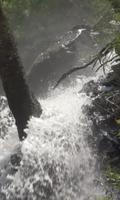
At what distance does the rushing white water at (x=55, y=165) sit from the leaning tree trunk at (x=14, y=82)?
224 mm

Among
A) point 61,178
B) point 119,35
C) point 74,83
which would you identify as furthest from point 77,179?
point 74,83

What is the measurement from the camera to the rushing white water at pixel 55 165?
23.4 feet

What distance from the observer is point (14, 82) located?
293 inches

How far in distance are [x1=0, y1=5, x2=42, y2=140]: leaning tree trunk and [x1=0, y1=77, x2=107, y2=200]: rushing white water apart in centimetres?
22

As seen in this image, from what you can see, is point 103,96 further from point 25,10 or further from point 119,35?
point 25,10

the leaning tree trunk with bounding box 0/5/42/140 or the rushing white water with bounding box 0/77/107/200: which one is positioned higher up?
the leaning tree trunk with bounding box 0/5/42/140

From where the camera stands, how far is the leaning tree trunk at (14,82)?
7062 millimetres

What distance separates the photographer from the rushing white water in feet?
23.4

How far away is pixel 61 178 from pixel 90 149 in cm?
70

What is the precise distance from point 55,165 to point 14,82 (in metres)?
1.60

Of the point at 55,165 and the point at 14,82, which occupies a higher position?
the point at 14,82

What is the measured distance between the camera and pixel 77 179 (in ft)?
23.6

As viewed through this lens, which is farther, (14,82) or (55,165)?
(14,82)

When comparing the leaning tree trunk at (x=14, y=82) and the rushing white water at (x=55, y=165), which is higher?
the leaning tree trunk at (x=14, y=82)
